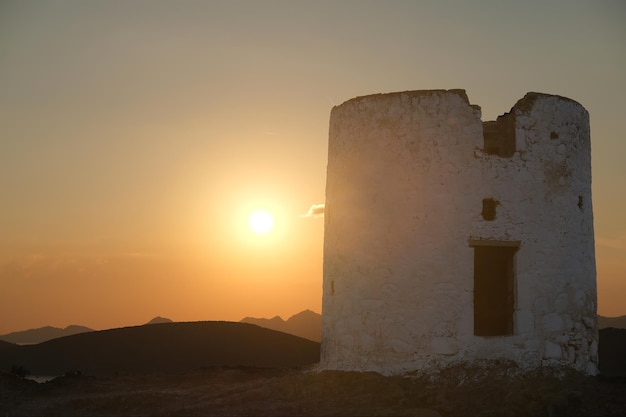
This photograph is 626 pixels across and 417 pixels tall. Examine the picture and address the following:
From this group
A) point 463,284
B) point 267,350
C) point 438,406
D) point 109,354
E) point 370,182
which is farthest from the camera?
point 267,350

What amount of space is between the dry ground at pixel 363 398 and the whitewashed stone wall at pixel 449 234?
0.35m

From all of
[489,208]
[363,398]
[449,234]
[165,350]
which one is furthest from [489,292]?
[165,350]

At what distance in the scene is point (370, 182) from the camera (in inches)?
390

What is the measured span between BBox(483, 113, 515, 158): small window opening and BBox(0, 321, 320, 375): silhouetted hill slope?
12.6 metres

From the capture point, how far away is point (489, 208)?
376 inches

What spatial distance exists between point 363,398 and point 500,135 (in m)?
4.62

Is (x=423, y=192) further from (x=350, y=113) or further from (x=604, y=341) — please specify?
(x=604, y=341)

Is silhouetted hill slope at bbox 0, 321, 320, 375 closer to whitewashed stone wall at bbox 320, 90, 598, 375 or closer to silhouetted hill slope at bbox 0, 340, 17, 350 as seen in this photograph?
silhouetted hill slope at bbox 0, 340, 17, 350

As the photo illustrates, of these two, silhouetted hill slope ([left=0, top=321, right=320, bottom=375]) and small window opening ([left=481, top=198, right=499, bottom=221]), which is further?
silhouetted hill slope ([left=0, top=321, right=320, bottom=375])

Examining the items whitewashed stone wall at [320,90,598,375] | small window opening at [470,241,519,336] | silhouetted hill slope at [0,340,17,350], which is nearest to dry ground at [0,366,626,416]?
whitewashed stone wall at [320,90,598,375]

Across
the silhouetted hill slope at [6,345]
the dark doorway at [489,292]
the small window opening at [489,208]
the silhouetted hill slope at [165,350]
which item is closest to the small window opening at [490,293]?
the dark doorway at [489,292]

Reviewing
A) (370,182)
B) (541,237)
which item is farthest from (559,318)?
(370,182)

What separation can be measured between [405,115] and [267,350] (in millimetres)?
15131

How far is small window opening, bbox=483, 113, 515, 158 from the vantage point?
32.5 feet
